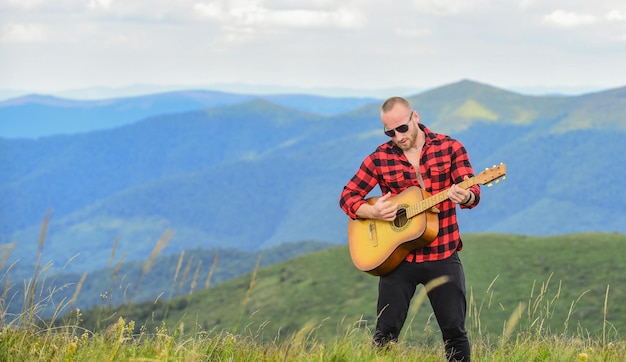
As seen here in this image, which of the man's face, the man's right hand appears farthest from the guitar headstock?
the man's right hand

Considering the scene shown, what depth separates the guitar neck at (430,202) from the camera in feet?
20.1

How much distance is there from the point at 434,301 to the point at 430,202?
2.32 ft

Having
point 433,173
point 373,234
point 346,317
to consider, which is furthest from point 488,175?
point 346,317

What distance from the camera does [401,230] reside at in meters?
6.54

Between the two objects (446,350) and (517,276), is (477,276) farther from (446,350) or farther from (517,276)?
(446,350)

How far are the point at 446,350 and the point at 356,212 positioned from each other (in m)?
1.25

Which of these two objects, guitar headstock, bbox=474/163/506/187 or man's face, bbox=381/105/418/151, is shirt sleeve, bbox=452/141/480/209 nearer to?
guitar headstock, bbox=474/163/506/187

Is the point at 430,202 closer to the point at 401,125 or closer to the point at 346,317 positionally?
the point at 401,125

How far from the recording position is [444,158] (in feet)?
20.7

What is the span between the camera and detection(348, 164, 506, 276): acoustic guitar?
6297 millimetres

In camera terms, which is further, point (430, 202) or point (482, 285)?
point (482, 285)

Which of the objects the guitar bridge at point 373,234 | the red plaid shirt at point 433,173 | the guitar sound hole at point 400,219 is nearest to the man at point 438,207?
the red plaid shirt at point 433,173

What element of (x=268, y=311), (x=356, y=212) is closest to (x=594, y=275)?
(x=268, y=311)

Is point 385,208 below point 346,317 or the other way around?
the other way around
